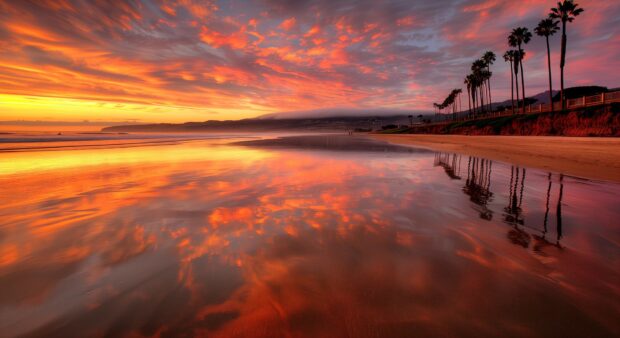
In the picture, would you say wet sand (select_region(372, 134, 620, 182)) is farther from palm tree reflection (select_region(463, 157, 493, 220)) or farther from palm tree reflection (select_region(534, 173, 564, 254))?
palm tree reflection (select_region(534, 173, 564, 254))

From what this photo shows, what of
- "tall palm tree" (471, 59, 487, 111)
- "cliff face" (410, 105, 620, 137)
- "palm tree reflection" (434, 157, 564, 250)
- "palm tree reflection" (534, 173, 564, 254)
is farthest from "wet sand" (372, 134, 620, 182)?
"tall palm tree" (471, 59, 487, 111)

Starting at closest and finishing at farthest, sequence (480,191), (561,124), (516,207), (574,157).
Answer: (516,207) → (480,191) → (574,157) → (561,124)

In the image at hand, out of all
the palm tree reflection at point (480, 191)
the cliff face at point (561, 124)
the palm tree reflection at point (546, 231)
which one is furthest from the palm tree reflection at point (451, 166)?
the cliff face at point (561, 124)

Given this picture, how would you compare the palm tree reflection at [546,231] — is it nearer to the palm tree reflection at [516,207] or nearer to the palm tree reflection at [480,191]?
the palm tree reflection at [516,207]

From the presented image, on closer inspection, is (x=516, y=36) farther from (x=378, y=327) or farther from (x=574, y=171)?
(x=378, y=327)

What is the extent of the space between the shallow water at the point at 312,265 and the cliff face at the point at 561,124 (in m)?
26.0

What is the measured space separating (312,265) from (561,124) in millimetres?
38328

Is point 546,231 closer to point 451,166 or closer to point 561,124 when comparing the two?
point 451,166

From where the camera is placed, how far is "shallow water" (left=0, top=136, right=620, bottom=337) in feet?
8.12

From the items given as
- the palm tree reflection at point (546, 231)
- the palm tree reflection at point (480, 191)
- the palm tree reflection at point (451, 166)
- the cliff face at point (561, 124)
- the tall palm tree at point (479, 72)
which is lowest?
the palm tree reflection at point (546, 231)

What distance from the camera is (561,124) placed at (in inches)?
1155

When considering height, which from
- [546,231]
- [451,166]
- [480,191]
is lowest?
[546,231]

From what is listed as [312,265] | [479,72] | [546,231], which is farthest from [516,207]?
[479,72]

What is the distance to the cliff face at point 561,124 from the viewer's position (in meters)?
24.1
